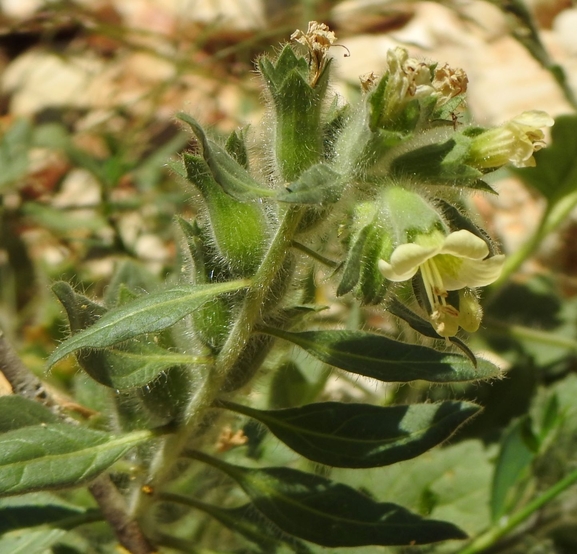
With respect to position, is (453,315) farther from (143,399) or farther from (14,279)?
(14,279)

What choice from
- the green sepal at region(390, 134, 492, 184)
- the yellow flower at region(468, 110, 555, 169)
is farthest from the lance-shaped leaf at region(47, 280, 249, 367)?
the yellow flower at region(468, 110, 555, 169)

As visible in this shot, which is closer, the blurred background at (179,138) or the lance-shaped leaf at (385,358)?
the lance-shaped leaf at (385,358)

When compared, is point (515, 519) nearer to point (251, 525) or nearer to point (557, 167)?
point (251, 525)

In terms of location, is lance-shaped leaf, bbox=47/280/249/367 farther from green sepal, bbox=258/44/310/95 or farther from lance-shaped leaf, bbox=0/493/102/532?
lance-shaped leaf, bbox=0/493/102/532

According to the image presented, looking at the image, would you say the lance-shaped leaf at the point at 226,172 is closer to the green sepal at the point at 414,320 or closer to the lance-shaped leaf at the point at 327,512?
the green sepal at the point at 414,320

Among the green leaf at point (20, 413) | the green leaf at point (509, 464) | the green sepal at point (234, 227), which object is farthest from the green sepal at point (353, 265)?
the green leaf at point (509, 464)

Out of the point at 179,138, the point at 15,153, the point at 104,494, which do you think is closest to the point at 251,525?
the point at 104,494

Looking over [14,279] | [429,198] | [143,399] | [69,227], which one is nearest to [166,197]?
[69,227]
